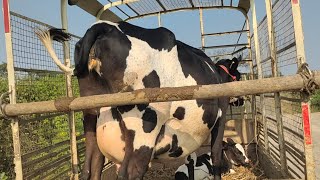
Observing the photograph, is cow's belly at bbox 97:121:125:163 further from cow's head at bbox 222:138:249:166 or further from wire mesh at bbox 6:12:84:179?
cow's head at bbox 222:138:249:166

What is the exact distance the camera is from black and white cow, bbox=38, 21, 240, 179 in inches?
137

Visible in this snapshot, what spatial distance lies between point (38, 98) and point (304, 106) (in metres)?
3.15

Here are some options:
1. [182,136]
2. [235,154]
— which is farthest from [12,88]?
[235,154]

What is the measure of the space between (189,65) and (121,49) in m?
0.98

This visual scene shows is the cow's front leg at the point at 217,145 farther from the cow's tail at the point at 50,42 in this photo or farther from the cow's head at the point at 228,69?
the cow's tail at the point at 50,42

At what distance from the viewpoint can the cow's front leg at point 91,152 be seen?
12.6 ft

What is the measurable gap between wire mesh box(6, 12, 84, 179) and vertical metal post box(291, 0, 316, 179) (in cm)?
261

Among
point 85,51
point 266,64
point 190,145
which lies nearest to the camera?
point 85,51

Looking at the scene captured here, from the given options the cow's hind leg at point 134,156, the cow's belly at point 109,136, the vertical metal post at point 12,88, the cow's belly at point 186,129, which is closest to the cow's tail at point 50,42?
the vertical metal post at point 12,88

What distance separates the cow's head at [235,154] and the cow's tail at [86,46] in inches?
179

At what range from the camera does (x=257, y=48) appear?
21.1 feet

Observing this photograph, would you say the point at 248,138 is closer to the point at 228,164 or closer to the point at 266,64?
the point at 228,164

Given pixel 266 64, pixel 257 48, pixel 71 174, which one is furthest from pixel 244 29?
pixel 71 174

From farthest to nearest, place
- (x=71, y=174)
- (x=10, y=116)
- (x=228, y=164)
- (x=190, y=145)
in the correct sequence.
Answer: (x=228, y=164)
(x=71, y=174)
(x=190, y=145)
(x=10, y=116)
